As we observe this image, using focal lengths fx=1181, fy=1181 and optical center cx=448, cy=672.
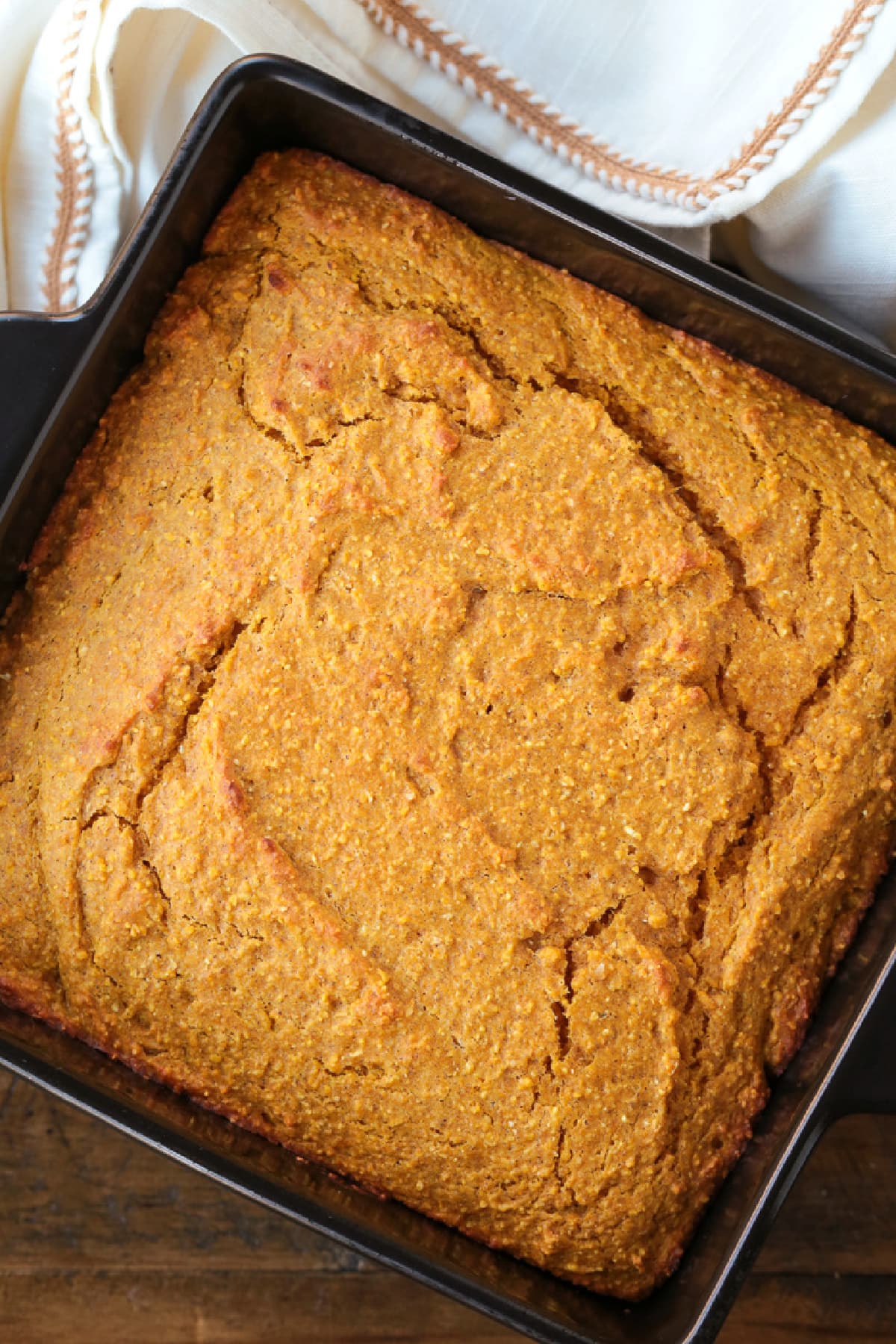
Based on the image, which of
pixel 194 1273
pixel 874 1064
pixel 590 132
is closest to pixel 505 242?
pixel 590 132

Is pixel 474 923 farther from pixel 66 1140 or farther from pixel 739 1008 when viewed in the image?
pixel 66 1140

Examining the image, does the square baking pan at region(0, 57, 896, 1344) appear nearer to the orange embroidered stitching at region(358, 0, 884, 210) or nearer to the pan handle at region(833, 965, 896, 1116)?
the pan handle at region(833, 965, 896, 1116)

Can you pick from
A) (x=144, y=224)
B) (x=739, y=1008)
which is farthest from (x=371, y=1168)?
(x=144, y=224)

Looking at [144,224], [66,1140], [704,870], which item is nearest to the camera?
[144,224]

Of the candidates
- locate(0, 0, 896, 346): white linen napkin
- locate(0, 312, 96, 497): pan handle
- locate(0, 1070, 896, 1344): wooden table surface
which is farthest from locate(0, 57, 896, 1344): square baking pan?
locate(0, 1070, 896, 1344): wooden table surface

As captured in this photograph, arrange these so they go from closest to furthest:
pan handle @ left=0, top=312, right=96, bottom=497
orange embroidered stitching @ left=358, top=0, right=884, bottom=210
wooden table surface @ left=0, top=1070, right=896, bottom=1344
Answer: pan handle @ left=0, top=312, right=96, bottom=497
orange embroidered stitching @ left=358, top=0, right=884, bottom=210
wooden table surface @ left=0, top=1070, right=896, bottom=1344

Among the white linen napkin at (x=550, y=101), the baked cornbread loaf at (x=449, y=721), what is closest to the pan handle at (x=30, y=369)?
the baked cornbread loaf at (x=449, y=721)

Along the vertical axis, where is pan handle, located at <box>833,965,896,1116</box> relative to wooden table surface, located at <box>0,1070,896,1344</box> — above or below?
above

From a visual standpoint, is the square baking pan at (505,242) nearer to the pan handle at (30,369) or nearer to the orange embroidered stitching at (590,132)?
the pan handle at (30,369)
